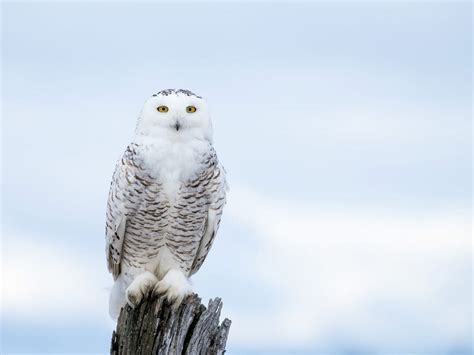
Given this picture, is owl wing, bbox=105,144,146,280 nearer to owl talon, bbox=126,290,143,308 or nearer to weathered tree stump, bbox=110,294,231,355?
owl talon, bbox=126,290,143,308

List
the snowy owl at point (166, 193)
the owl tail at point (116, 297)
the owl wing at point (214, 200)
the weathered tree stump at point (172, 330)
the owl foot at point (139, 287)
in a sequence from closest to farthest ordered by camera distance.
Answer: the weathered tree stump at point (172, 330) → the owl foot at point (139, 287) → the snowy owl at point (166, 193) → the owl wing at point (214, 200) → the owl tail at point (116, 297)

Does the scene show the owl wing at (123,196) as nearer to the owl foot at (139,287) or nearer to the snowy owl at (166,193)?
the snowy owl at (166,193)

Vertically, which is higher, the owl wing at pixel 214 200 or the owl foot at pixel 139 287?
the owl wing at pixel 214 200

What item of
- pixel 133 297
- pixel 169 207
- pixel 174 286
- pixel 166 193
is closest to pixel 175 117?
pixel 166 193

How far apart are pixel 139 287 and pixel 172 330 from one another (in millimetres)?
957

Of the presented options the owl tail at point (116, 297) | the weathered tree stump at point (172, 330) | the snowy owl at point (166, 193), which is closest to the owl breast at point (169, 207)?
the snowy owl at point (166, 193)

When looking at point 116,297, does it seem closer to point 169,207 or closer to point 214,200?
point 169,207

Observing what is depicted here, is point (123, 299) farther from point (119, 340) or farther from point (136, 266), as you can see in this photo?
point (119, 340)

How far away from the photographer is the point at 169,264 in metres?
5.61

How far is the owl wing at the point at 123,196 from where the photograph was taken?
Result: 5266 millimetres

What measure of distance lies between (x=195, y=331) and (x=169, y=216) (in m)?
1.11

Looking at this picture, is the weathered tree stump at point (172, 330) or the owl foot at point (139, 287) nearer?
the weathered tree stump at point (172, 330)

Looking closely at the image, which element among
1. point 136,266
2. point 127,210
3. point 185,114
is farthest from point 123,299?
point 185,114

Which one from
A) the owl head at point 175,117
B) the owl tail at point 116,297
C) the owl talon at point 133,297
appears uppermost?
the owl head at point 175,117
